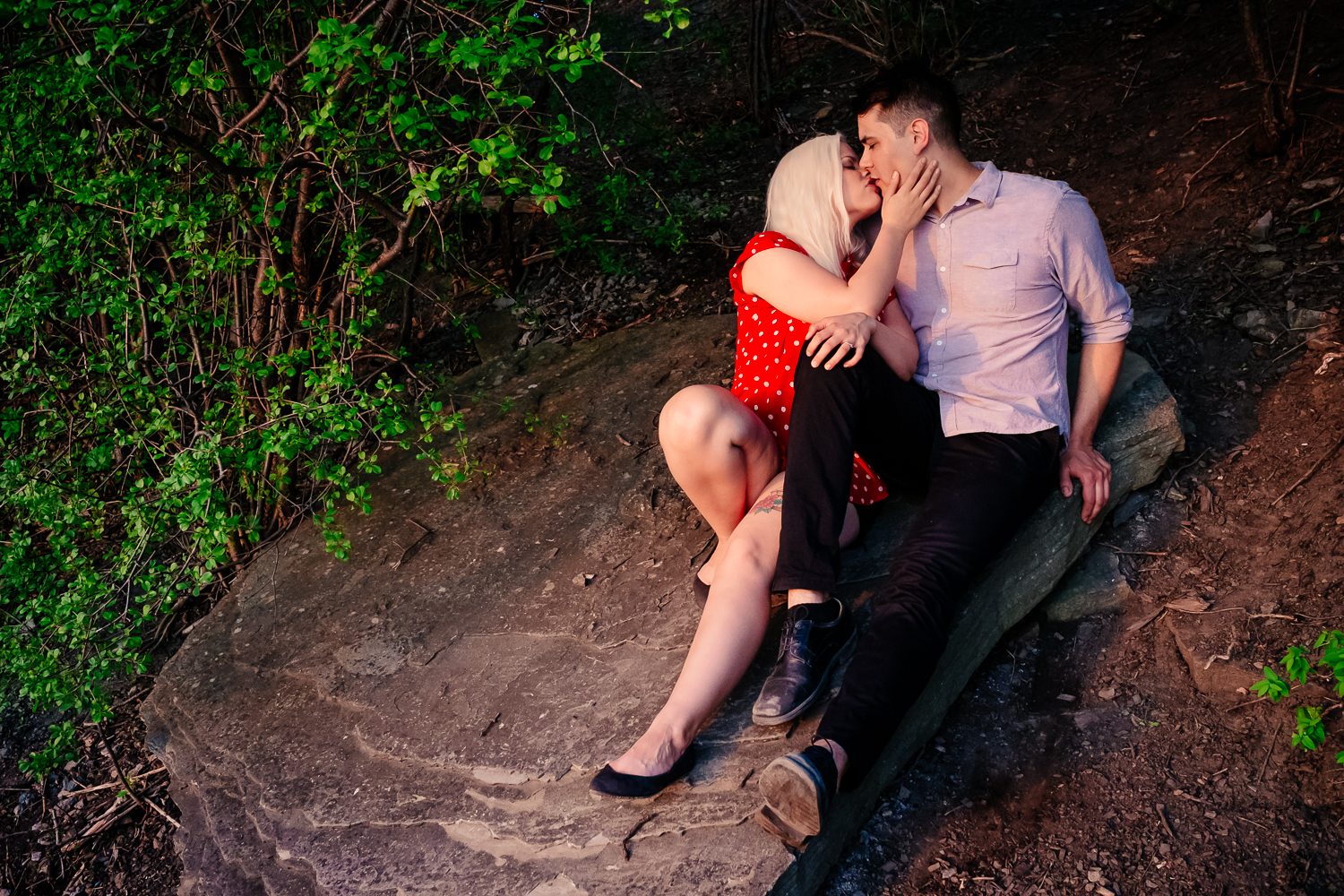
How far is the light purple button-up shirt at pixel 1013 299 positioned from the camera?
264 cm

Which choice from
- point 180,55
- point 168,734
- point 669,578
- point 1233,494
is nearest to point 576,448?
point 669,578

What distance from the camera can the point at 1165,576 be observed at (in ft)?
9.27

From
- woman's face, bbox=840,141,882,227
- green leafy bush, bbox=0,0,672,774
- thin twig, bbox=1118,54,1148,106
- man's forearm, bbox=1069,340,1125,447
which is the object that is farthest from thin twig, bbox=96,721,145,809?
thin twig, bbox=1118,54,1148,106

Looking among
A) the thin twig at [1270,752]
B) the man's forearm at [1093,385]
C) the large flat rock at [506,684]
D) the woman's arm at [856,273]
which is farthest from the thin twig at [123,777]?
the thin twig at [1270,752]

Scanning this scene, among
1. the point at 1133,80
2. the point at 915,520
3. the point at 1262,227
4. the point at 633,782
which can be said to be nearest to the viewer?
the point at 633,782

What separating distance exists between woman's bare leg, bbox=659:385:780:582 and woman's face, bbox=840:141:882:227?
0.73 meters

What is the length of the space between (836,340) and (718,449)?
17.3 inches

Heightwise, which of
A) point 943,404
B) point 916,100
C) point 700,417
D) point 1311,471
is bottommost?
point 1311,471

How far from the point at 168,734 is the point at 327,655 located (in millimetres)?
579

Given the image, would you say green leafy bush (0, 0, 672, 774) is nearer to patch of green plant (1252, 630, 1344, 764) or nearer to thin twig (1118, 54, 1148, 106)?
patch of green plant (1252, 630, 1344, 764)

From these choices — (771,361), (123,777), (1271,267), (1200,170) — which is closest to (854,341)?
(771,361)

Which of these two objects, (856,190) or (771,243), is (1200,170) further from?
(771,243)

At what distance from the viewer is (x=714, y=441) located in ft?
8.13

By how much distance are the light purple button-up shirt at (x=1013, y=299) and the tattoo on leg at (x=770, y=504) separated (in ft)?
1.88
